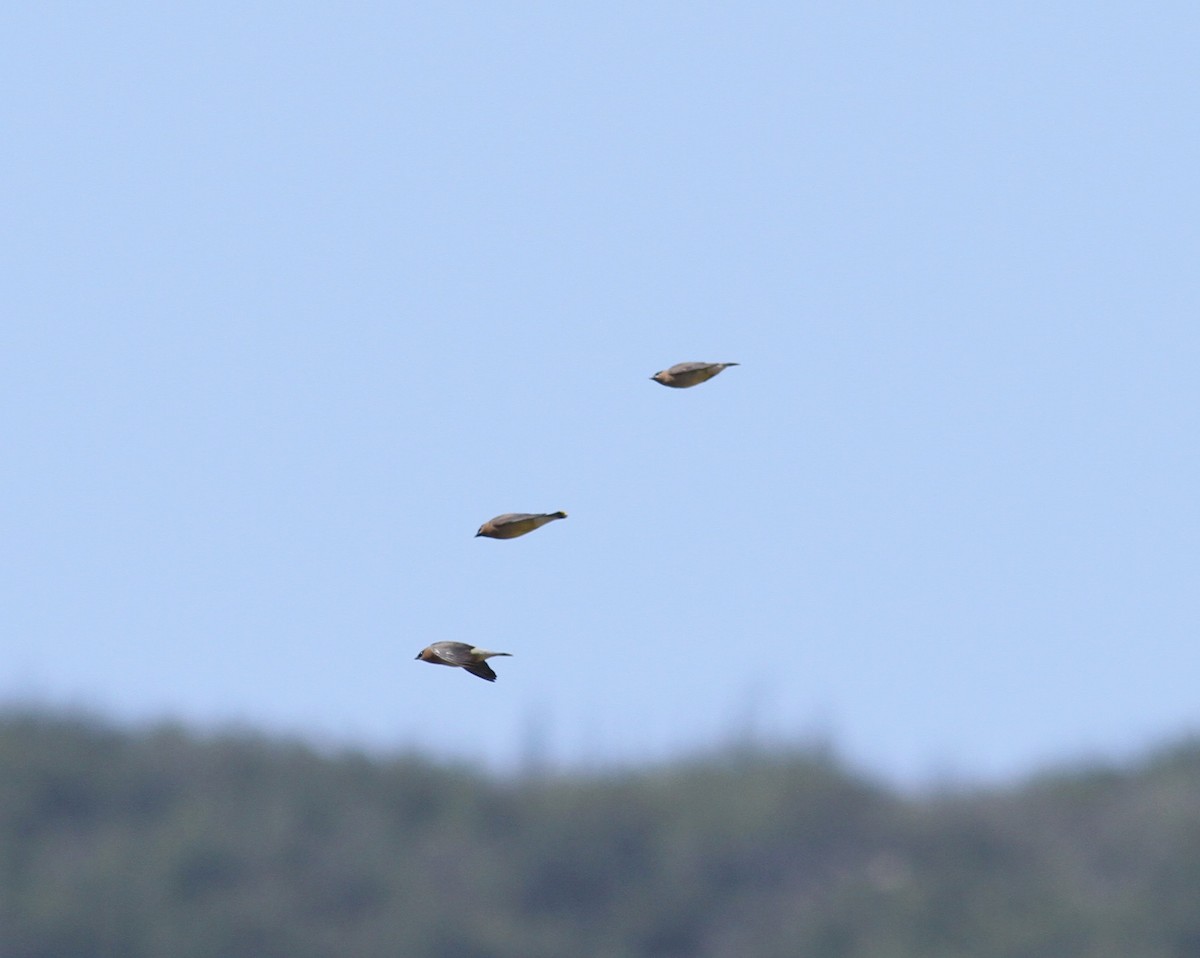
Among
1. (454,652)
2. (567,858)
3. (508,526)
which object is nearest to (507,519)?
(508,526)

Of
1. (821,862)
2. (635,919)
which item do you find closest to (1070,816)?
(821,862)

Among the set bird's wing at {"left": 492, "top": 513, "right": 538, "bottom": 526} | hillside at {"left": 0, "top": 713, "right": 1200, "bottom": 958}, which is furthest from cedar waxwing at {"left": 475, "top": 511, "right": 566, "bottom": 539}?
hillside at {"left": 0, "top": 713, "right": 1200, "bottom": 958}

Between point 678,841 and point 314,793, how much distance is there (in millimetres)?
8561

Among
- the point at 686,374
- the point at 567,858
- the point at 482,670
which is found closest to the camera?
the point at 482,670

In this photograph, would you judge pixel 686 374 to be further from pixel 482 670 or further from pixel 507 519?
pixel 482 670

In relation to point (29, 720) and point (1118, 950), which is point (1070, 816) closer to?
point (1118, 950)

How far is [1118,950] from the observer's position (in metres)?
41.8

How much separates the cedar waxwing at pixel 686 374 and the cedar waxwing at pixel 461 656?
1264mm

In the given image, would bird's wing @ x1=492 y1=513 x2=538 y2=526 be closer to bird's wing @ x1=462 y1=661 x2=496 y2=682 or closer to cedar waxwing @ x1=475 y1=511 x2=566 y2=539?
cedar waxwing @ x1=475 y1=511 x2=566 y2=539

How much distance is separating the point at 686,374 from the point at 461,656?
55.0 inches

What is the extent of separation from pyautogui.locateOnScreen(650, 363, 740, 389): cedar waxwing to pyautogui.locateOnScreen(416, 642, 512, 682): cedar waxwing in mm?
1264

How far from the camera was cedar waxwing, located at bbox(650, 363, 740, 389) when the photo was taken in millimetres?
8086

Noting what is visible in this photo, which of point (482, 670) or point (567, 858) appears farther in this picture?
point (567, 858)

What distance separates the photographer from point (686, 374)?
321 inches
